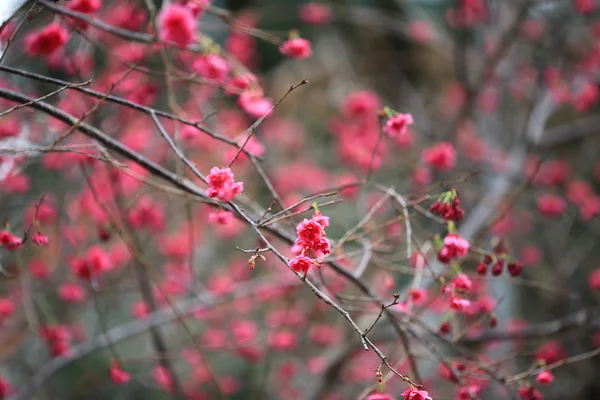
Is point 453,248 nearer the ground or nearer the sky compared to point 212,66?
nearer the ground

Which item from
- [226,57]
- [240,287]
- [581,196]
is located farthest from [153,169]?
[581,196]

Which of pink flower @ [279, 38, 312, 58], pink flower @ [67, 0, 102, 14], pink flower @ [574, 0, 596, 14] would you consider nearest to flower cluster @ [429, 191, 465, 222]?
pink flower @ [279, 38, 312, 58]

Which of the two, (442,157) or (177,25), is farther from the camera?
(442,157)

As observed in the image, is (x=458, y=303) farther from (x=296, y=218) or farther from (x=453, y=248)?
(x=296, y=218)

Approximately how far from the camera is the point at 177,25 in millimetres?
1585

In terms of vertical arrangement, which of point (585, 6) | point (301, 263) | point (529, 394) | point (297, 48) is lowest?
point (529, 394)

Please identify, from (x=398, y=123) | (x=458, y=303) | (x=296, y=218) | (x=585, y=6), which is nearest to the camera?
(x=458, y=303)

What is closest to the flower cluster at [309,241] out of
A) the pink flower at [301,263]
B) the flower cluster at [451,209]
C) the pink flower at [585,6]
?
the pink flower at [301,263]

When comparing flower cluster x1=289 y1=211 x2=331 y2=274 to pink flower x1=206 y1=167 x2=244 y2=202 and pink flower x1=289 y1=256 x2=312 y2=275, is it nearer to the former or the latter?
pink flower x1=289 y1=256 x2=312 y2=275

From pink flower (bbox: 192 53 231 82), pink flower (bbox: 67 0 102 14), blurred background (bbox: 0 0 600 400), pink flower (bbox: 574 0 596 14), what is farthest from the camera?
pink flower (bbox: 574 0 596 14)

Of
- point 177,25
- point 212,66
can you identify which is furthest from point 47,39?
point 212,66

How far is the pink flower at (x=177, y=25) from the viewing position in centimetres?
157

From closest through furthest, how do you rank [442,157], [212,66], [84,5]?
1. [84,5]
2. [212,66]
3. [442,157]

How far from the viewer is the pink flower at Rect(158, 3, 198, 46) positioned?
1.57 metres
